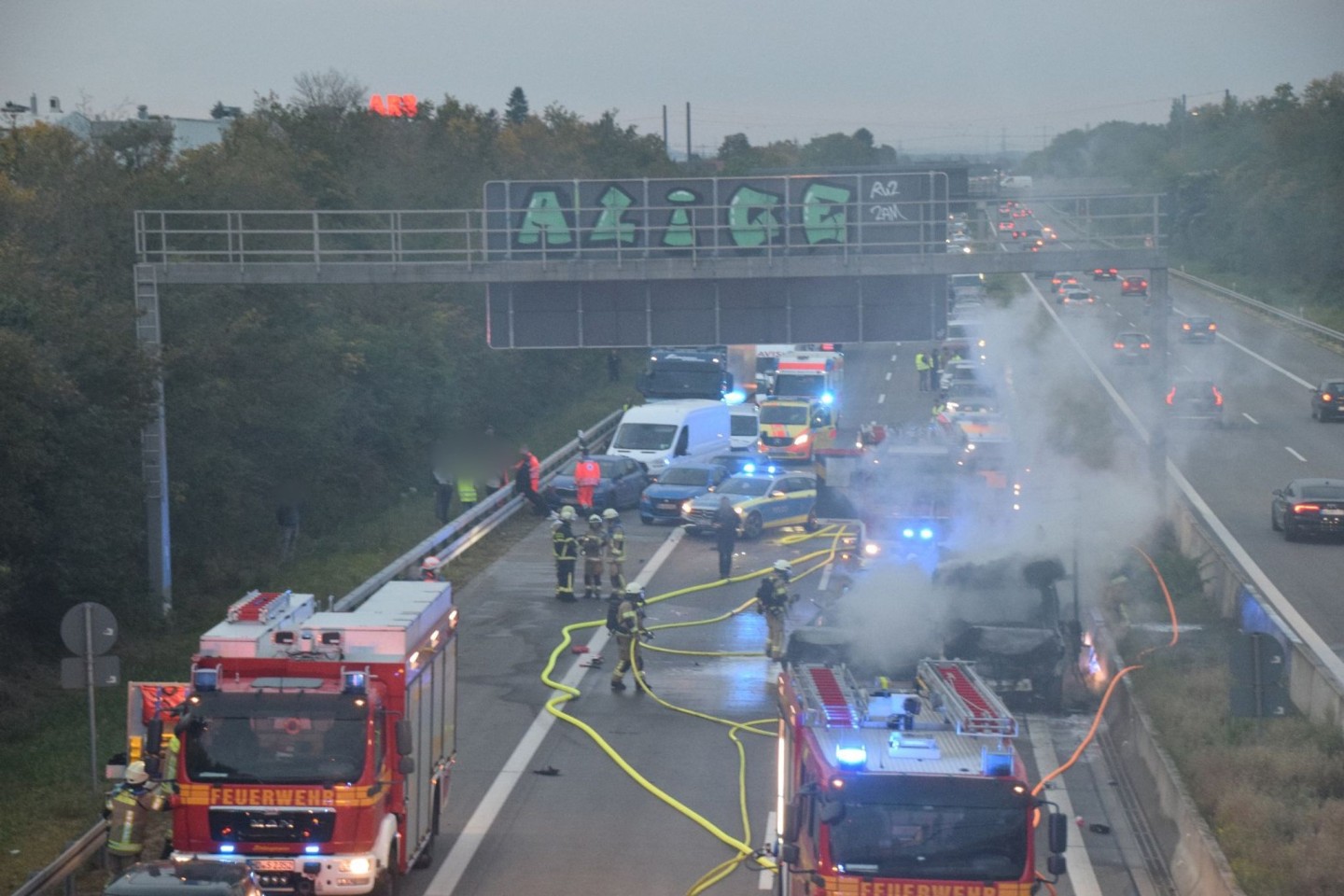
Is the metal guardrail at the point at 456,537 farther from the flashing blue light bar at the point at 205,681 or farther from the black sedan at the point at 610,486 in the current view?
the flashing blue light bar at the point at 205,681

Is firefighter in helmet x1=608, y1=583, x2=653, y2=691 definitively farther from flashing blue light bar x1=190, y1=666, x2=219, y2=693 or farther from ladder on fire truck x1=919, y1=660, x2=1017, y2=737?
flashing blue light bar x1=190, y1=666, x2=219, y2=693

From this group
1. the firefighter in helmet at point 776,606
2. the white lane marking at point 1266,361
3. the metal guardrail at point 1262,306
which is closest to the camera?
the firefighter in helmet at point 776,606

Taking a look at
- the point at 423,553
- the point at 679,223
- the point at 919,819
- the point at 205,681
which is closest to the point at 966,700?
the point at 919,819

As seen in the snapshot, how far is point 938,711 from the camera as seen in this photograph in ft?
35.7

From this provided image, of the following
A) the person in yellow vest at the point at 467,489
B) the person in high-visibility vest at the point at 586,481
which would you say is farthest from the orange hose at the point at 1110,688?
the person in yellow vest at the point at 467,489

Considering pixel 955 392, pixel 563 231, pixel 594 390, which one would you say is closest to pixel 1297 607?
pixel 563 231

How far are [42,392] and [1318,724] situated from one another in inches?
627

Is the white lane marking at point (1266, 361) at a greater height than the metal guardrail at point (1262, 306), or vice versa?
the metal guardrail at point (1262, 306)

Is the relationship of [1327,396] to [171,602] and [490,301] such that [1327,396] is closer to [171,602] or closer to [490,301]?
[490,301]

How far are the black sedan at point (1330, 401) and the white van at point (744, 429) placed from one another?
1912cm

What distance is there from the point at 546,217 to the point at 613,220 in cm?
122

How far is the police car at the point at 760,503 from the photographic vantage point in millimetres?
32031

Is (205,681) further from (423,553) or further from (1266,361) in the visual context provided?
(1266,361)

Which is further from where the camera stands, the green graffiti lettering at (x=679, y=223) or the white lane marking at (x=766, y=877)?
the green graffiti lettering at (x=679, y=223)
